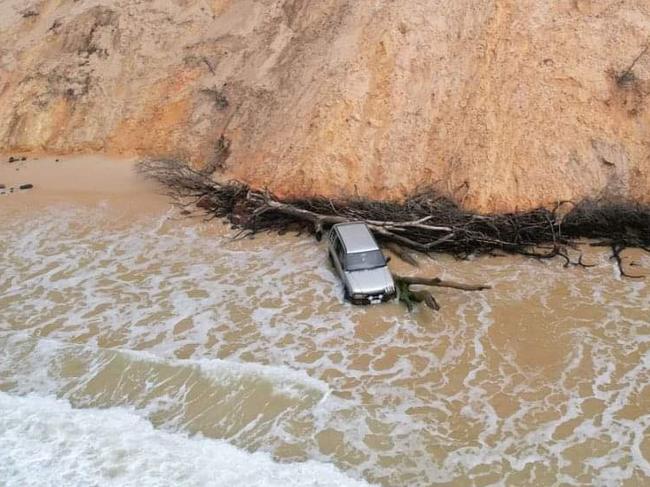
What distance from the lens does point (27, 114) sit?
22891 millimetres

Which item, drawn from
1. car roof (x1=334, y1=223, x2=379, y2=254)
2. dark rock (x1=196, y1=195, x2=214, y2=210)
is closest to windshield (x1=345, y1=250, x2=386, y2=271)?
car roof (x1=334, y1=223, x2=379, y2=254)

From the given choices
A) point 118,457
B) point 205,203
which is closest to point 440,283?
point 118,457

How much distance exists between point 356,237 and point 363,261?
73 cm

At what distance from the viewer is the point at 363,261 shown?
13.0 m

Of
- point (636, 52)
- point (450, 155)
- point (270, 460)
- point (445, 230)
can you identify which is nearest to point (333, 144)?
point (450, 155)

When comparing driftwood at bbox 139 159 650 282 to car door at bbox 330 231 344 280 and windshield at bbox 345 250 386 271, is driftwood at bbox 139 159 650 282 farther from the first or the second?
windshield at bbox 345 250 386 271

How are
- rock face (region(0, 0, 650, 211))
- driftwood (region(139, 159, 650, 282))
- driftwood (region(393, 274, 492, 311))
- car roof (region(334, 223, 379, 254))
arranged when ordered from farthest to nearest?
rock face (region(0, 0, 650, 211)), driftwood (region(139, 159, 650, 282)), car roof (region(334, 223, 379, 254)), driftwood (region(393, 274, 492, 311))

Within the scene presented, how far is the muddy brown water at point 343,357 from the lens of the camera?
9.44m

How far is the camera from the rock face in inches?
618

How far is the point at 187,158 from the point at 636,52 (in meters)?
13.6

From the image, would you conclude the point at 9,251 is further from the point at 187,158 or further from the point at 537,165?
the point at 537,165

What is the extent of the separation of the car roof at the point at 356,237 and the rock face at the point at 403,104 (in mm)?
2689

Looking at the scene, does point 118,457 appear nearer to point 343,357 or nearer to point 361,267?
point 343,357

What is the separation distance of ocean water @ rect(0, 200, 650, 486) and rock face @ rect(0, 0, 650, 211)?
8.64 feet
